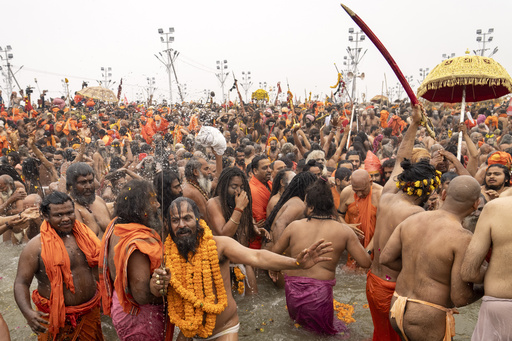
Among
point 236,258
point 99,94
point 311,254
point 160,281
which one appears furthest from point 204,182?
point 99,94

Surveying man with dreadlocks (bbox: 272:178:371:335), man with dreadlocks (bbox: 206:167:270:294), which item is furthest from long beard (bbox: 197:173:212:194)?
man with dreadlocks (bbox: 272:178:371:335)

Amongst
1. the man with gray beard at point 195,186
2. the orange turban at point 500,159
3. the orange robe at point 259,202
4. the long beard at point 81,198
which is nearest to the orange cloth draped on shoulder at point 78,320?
the long beard at point 81,198

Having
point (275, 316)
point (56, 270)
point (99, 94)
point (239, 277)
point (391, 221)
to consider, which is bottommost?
point (275, 316)

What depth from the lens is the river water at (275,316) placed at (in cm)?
427

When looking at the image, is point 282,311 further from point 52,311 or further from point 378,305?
point 52,311

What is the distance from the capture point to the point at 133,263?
286 centimetres

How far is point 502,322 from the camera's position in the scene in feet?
8.48

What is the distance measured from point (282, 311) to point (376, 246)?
1.56 m

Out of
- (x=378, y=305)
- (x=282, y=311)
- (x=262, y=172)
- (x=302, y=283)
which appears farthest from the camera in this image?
(x=262, y=172)

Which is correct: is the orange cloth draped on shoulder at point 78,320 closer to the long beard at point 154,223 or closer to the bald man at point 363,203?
the long beard at point 154,223

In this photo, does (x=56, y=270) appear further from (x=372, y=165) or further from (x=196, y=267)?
(x=372, y=165)

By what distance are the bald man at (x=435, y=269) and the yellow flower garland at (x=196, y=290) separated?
1.42 metres

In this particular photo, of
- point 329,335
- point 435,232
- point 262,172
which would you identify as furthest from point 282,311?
point 435,232

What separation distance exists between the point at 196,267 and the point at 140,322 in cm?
65
